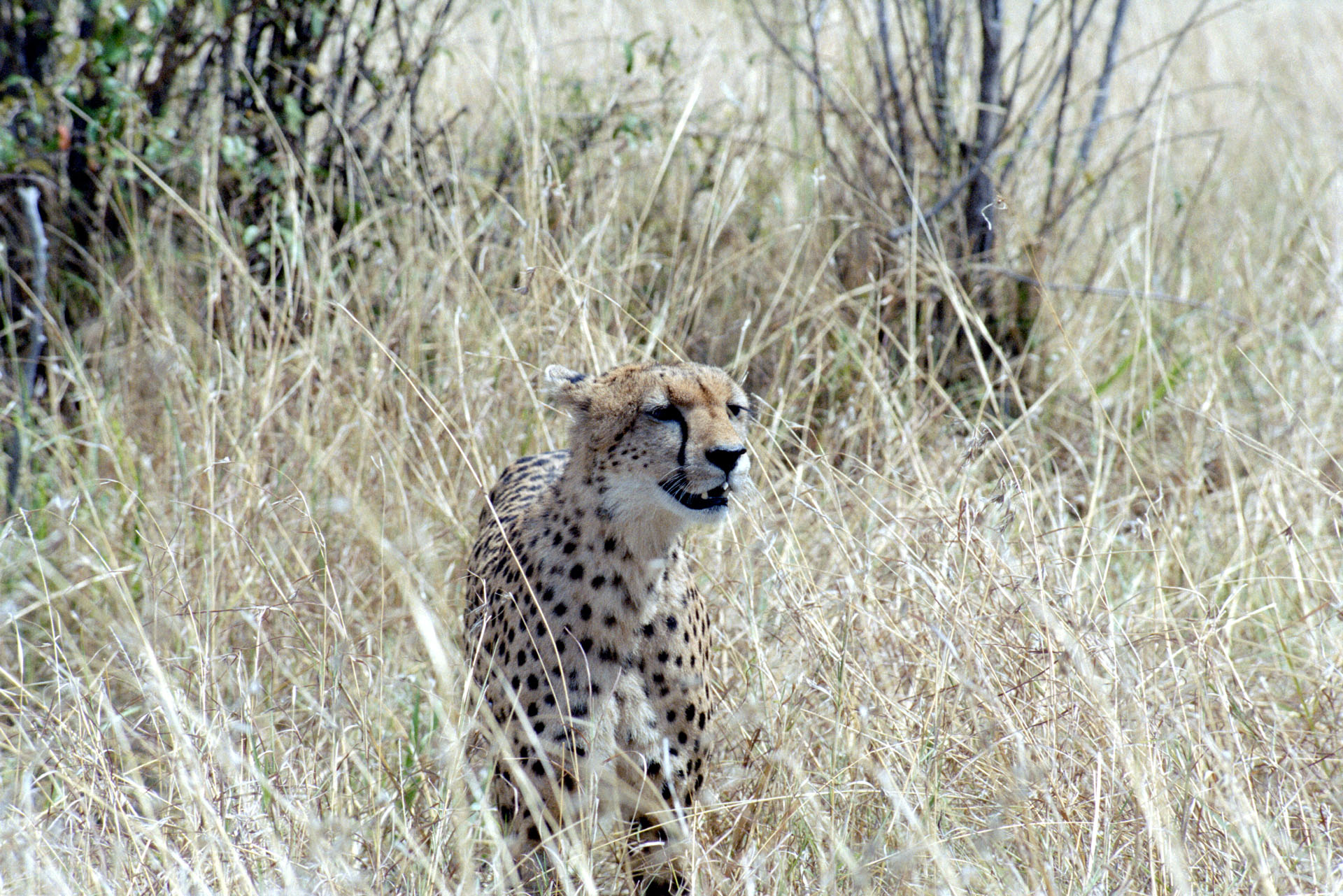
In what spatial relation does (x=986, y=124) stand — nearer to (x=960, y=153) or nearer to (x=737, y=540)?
(x=960, y=153)

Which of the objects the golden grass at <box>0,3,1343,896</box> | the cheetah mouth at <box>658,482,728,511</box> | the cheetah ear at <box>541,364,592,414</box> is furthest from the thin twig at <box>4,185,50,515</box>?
the cheetah mouth at <box>658,482,728,511</box>

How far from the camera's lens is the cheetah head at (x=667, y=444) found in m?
2.04

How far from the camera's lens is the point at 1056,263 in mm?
3971

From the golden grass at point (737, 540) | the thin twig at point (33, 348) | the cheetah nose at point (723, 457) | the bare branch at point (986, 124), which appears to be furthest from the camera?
the bare branch at point (986, 124)

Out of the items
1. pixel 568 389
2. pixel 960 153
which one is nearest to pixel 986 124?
pixel 960 153

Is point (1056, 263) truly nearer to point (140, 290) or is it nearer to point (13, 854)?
point (140, 290)

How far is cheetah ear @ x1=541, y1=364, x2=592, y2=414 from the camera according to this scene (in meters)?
2.29

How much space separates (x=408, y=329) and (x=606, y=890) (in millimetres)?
1739

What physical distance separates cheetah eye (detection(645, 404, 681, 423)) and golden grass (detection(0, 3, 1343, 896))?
0.76 ft

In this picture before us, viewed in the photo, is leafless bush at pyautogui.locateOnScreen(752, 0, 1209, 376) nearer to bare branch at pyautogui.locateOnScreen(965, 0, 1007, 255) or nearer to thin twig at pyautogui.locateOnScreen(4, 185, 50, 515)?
bare branch at pyautogui.locateOnScreen(965, 0, 1007, 255)

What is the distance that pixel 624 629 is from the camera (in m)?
2.12

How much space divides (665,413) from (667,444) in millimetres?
65

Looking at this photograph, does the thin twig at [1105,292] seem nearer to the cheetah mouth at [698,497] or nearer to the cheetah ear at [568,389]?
the cheetah ear at [568,389]

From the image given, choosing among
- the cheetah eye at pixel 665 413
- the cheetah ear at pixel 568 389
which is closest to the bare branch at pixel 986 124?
the cheetah ear at pixel 568 389
